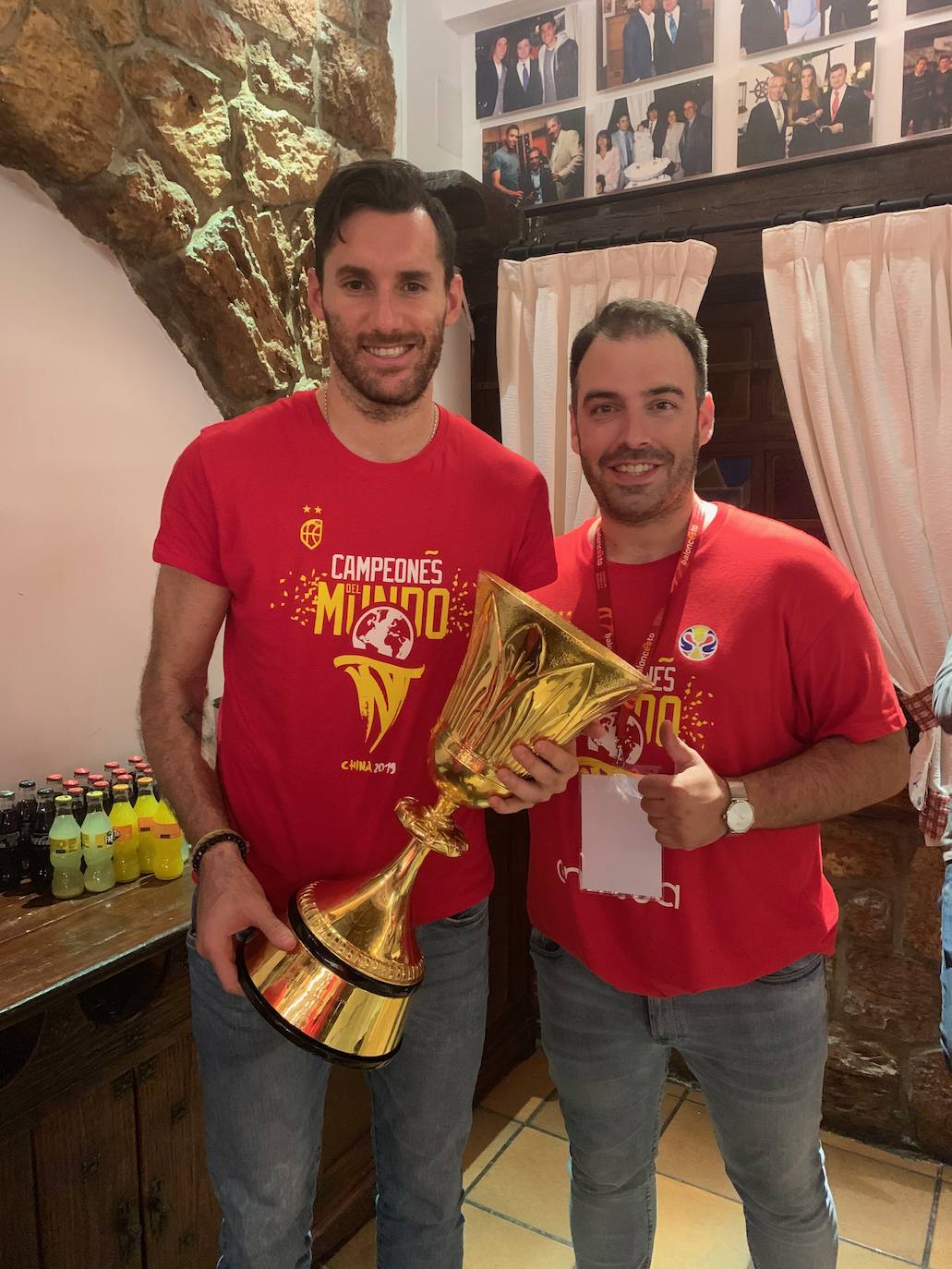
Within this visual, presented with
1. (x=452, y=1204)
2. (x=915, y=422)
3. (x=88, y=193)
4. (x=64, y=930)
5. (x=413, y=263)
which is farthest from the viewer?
(x=915, y=422)

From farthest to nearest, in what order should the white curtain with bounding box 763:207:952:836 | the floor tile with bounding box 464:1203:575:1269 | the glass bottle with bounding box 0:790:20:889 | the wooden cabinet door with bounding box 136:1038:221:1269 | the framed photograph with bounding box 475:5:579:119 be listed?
the framed photograph with bounding box 475:5:579:119, the white curtain with bounding box 763:207:952:836, the floor tile with bounding box 464:1203:575:1269, the glass bottle with bounding box 0:790:20:889, the wooden cabinet door with bounding box 136:1038:221:1269

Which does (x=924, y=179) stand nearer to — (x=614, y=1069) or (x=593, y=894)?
(x=593, y=894)

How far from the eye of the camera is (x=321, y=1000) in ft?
3.57

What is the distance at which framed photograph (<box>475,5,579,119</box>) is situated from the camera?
294 cm

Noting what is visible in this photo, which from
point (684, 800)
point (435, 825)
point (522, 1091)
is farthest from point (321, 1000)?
point (522, 1091)

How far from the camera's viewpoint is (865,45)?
2523 mm

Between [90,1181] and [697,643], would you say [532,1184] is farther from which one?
[697,643]

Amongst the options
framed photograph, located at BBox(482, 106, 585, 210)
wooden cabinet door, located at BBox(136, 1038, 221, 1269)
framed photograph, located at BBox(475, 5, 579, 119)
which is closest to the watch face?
wooden cabinet door, located at BBox(136, 1038, 221, 1269)

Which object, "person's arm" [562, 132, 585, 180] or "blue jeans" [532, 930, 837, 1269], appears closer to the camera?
"blue jeans" [532, 930, 837, 1269]

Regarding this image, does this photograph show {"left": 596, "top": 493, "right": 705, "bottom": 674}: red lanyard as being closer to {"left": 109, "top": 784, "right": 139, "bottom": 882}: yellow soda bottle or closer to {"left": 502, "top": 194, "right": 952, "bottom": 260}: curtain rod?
{"left": 109, "top": 784, "right": 139, "bottom": 882}: yellow soda bottle

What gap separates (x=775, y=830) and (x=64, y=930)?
4.18 ft

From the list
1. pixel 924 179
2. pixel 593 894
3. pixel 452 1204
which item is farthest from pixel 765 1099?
pixel 924 179

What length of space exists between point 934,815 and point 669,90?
2304 millimetres

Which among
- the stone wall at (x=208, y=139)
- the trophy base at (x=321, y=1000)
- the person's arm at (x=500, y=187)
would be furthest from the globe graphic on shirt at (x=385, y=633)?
the person's arm at (x=500, y=187)
